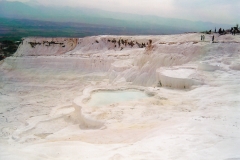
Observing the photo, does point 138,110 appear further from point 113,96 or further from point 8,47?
point 8,47

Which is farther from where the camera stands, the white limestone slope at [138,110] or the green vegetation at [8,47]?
the green vegetation at [8,47]

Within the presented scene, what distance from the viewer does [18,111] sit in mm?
Result: 14172

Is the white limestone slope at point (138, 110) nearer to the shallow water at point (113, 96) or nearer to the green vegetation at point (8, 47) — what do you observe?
the shallow water at point (113, 96)

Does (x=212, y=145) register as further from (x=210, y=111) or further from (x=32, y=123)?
(x=32, y=123)

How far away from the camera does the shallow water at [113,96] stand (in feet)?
34.3

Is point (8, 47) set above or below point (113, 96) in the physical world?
above

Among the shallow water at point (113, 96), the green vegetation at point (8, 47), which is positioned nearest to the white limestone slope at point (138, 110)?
the shallow water at point (113, 96)

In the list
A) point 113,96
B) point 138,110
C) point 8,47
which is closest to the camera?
point 138,110

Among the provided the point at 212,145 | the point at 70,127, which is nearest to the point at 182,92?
the point at 70,127

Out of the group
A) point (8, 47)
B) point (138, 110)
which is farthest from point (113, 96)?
point (8, 47)

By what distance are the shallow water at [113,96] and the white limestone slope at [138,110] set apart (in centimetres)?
37

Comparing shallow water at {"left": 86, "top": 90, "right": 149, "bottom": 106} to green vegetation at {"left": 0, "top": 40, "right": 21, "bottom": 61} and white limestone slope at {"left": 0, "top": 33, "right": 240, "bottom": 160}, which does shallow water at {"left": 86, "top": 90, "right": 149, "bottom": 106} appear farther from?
green vegetation at {"left": 0, "top": 40, "right": 21, "bottom": 61}

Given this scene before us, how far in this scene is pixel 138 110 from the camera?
8.91 metres

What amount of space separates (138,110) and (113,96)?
2447 mm
